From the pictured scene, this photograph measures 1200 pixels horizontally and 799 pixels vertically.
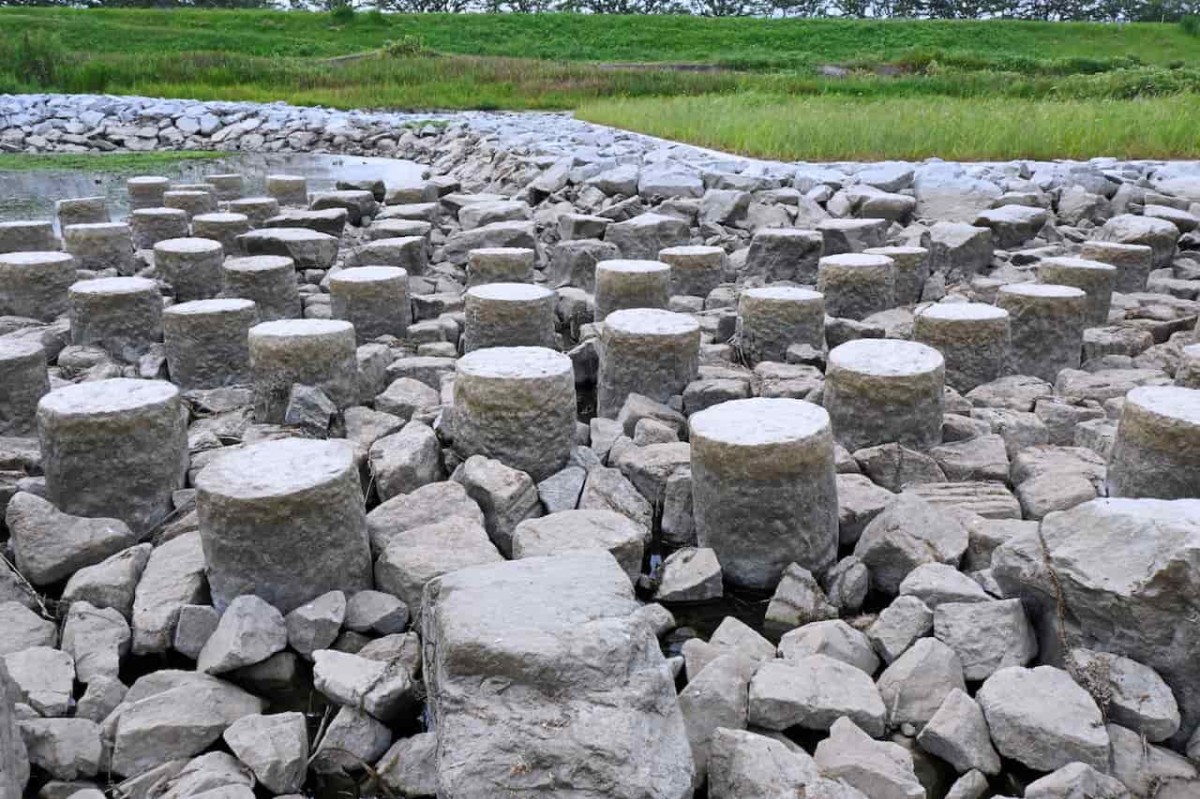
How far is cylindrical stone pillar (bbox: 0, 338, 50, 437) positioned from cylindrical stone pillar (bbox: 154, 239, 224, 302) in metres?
2.47

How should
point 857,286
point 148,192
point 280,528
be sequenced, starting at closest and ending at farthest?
point 280,528
point 857,286
point 148,192

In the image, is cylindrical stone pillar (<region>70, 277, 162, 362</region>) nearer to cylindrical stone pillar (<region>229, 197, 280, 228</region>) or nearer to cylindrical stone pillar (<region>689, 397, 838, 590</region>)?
cylindrical stone pillar (<region>229, 197, 280, 228</region>)

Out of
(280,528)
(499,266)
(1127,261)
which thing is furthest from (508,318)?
(1127,261)

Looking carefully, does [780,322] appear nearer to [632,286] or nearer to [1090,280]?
[632,286]

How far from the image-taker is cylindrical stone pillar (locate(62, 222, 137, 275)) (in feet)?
27.2

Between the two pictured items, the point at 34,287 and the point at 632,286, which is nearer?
the point at 632,286

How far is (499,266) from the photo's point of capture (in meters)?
7.61

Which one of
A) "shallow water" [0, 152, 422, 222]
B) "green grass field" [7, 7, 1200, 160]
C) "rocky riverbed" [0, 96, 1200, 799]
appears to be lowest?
"shallow water" [0, 152, 422, 222]

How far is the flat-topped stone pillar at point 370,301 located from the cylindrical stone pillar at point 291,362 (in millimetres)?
1395

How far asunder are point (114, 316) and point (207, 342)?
2.88ft

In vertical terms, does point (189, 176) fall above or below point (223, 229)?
below

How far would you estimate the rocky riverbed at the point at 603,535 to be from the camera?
2.78 m

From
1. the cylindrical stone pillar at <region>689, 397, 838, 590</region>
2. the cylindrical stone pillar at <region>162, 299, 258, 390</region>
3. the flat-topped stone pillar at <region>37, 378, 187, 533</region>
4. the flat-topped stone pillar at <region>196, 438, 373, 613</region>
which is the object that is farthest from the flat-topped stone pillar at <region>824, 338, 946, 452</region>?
the cylindrical stone pillar at <region>162, 299, 258, 390</region>

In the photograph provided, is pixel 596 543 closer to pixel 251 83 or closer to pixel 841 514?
pixel 841 514
